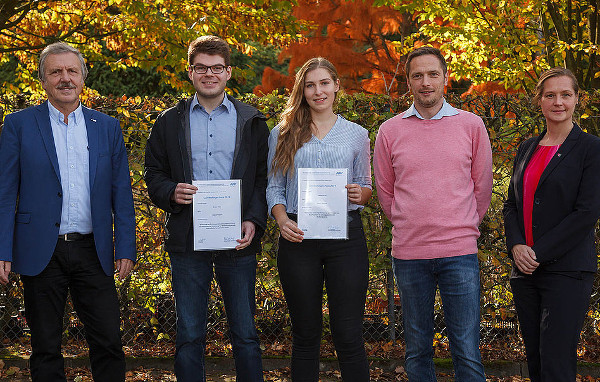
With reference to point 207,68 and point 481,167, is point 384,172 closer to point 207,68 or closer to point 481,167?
point 481,167

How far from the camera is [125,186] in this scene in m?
4.02

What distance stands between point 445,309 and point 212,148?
1668mm

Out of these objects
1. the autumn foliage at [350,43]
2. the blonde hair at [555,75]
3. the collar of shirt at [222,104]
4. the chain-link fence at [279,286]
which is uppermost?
the autumn foliage at [350,43]

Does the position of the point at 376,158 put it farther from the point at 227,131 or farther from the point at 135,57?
the point at 135,57

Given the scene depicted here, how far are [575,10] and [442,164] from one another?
18.0 ft

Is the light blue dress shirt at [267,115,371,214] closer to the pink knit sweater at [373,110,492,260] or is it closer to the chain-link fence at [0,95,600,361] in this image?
the pink knit sweater at [373,110,492,260]

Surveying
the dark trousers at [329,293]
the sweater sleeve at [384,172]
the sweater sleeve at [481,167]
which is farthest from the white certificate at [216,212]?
the sweater sleeve at [481,167]

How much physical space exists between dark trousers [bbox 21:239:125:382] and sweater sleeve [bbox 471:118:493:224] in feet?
7.47

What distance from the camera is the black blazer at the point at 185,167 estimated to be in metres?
3.83

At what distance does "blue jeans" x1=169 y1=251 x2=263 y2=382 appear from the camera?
3854 mm

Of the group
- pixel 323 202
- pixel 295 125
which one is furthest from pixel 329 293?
pixel 295 125

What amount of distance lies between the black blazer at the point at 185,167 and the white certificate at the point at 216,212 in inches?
3.0

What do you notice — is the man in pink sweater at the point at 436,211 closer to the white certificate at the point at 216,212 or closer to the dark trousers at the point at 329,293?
the dark trousers at the point at 329,293

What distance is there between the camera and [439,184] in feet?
12.1
